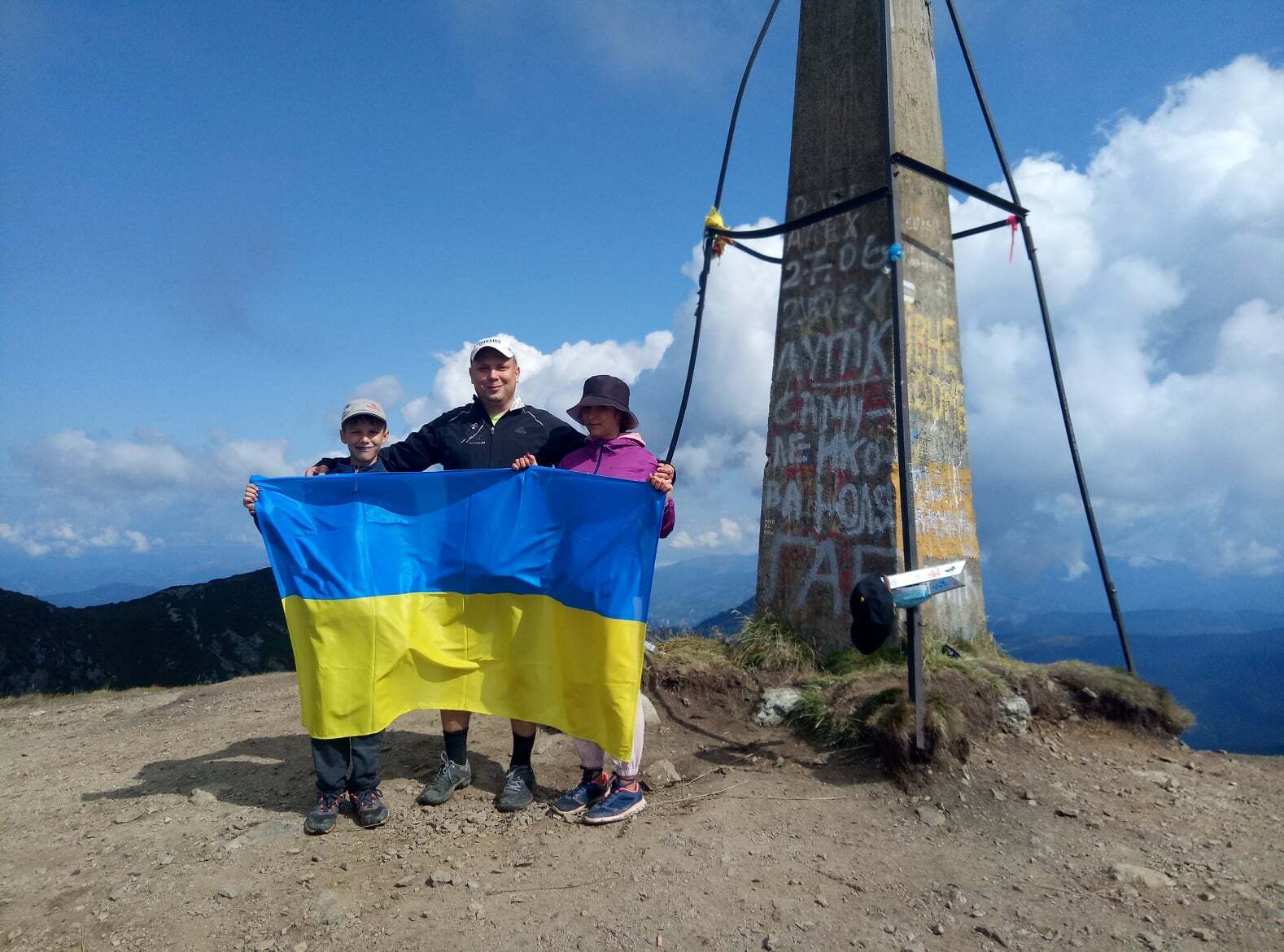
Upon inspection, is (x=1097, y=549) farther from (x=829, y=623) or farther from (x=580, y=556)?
(x=580, y=556)

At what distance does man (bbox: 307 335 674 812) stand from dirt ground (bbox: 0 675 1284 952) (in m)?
0.19

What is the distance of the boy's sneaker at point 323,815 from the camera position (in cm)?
428

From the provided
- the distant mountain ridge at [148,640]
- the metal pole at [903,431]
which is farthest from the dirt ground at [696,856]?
the distant mountain ridge at [148,640]

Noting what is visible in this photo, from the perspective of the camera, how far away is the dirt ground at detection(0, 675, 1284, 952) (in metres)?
3.33

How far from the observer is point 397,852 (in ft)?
13.2

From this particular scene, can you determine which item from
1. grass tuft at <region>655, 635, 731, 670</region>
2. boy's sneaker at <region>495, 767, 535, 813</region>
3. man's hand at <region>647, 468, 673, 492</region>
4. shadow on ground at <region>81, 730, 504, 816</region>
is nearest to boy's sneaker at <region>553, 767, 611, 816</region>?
boy's sneaker at <region>495, 767, 535, 813</region>

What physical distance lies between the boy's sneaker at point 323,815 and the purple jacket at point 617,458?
2426 mm

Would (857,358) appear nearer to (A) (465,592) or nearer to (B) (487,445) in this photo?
(B) (487,445)

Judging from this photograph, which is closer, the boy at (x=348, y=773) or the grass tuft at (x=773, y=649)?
the boy at (x=348, y=773)

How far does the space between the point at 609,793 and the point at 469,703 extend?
1023 mm

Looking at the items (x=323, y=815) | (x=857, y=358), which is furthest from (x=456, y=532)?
(x=857, y=358)

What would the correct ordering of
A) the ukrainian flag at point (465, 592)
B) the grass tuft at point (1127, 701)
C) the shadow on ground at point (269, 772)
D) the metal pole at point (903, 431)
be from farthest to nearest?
the grass tuft at point (1127, 701) < the shadow on ground at point (269, 772) < the metal pole at point (903, 431) < the ukrainian flag at point (465, 592)

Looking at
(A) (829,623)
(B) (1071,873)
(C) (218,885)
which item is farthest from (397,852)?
(A) (829,623)

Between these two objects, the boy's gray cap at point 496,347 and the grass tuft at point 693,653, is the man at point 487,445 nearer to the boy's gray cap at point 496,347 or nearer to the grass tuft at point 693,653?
the boy's gray cap at point 496,347
